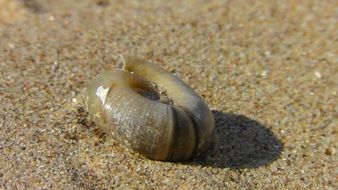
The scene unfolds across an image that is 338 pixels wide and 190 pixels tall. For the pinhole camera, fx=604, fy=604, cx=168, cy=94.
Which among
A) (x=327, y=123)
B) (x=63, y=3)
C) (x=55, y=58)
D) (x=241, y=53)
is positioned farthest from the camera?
(x=63, y=3)

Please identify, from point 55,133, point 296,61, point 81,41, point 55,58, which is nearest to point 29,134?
point 55,133

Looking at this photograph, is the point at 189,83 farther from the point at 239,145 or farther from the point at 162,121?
the point at 162,121

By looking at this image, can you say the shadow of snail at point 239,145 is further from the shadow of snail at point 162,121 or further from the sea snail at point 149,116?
the sea snail at point 149,116

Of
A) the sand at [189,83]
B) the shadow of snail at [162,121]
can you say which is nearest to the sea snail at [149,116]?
the shadow of snail at [162,121]

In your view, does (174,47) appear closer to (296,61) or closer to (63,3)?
(296,61)

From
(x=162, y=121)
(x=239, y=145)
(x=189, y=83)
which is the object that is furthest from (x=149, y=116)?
(x=189, y=83)

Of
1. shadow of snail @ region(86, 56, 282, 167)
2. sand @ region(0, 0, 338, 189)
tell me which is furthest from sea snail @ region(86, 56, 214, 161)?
sand @ region(0, 0, 338, 189)

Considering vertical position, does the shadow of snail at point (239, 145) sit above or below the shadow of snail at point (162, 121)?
below
